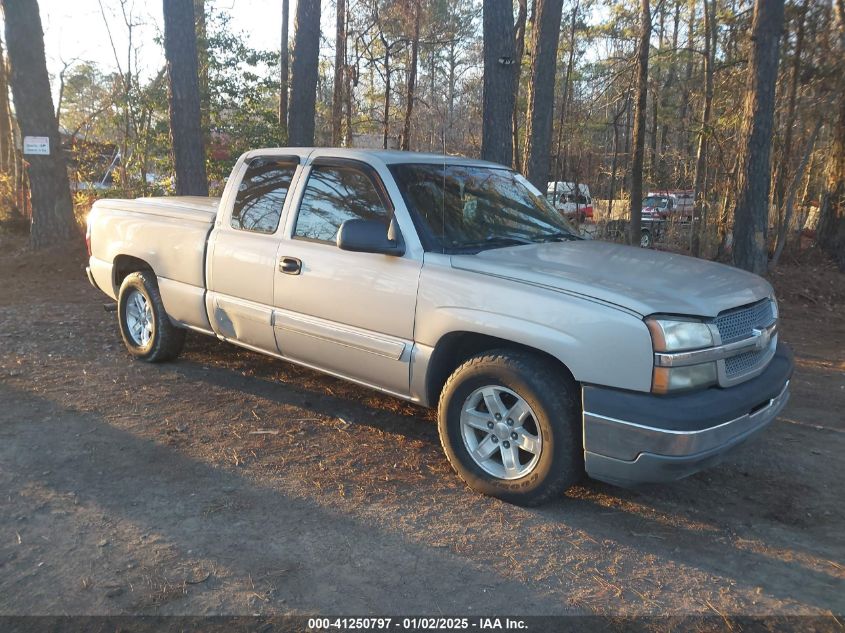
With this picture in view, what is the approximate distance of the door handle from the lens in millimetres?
4679

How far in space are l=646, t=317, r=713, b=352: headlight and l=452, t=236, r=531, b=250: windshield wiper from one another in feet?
4.34

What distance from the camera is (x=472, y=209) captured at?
4.57 m

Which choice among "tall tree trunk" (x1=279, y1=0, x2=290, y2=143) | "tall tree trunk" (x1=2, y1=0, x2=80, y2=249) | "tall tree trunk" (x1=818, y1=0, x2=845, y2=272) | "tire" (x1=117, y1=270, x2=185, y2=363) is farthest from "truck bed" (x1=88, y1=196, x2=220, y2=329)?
"tall tree trunk" (x1=279, y1=0, x2=290, y2=143)

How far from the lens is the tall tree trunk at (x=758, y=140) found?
9414 mm

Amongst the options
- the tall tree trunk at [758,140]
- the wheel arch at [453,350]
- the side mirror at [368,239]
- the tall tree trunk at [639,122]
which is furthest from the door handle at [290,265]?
the tall tree trunk at [639,122]

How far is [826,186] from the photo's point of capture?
12648 mm

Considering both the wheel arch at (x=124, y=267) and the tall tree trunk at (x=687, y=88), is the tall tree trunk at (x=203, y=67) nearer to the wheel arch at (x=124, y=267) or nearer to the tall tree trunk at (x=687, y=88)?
the wheel arch at (x=124, y=267)

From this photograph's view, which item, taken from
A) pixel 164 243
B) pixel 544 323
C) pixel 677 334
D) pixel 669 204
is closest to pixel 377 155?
pixel 544 323

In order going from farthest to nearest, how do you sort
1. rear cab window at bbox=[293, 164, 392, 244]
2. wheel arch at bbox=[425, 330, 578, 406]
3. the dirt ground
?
rear cab window at bbox=[293, 164, 392, 244]
wheel arch at bbox=[425, 330, 578, 406]
the dirt ground

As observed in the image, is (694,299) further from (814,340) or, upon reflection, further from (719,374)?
(814,340)

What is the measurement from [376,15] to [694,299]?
19.9 m

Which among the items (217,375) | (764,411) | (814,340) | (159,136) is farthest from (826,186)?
(159,136)

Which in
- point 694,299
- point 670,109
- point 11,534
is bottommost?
point 11,534

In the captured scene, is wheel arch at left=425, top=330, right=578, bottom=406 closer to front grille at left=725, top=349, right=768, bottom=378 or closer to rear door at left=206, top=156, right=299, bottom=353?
front grille at left=725, top=349, right=768, bottom=378
